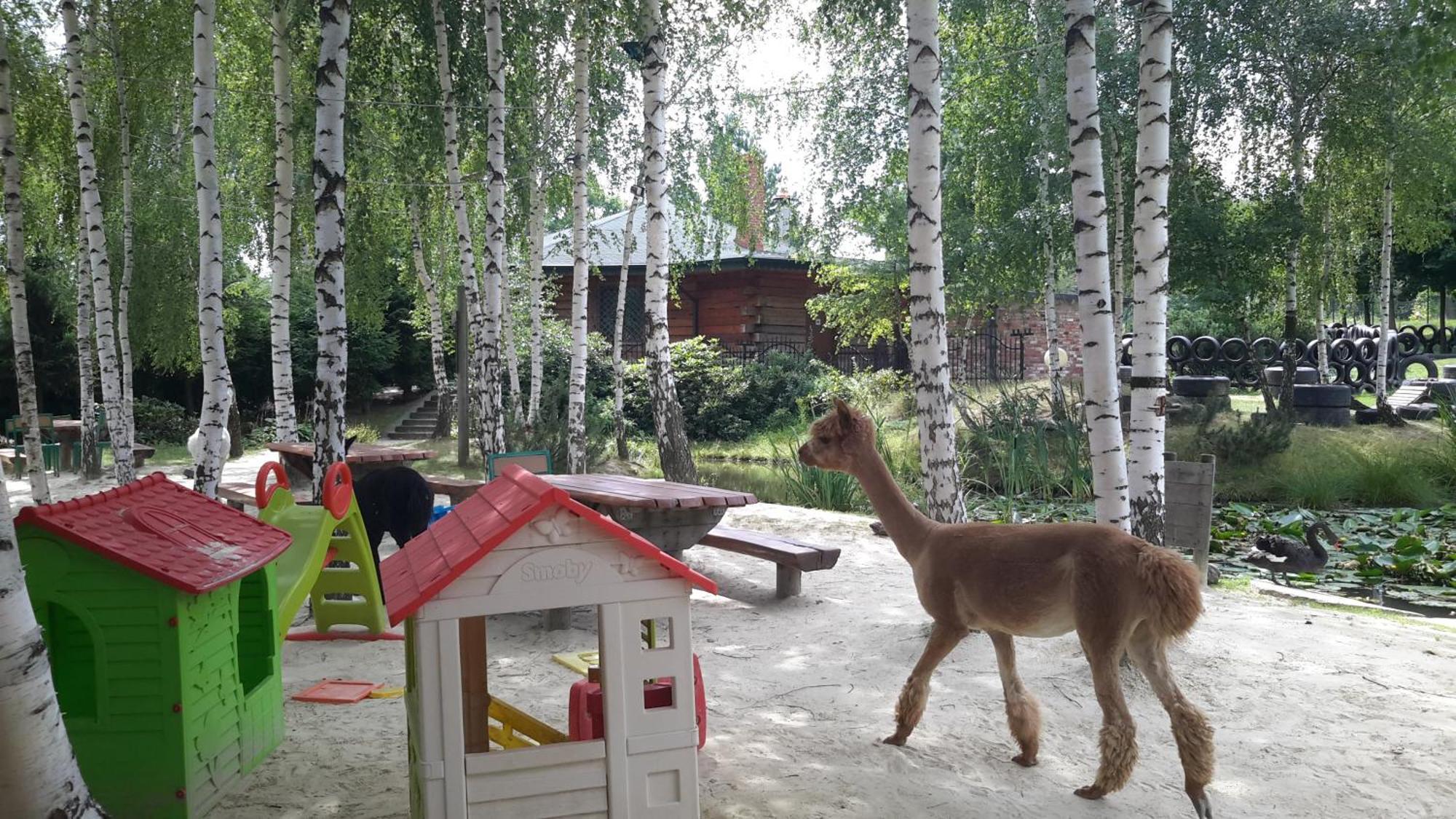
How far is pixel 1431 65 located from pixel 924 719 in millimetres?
3878

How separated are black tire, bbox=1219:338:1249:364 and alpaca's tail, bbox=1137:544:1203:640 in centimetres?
1983

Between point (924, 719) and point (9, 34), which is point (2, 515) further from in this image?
point (9, 34)

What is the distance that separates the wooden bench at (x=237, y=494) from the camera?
8953 millimetres

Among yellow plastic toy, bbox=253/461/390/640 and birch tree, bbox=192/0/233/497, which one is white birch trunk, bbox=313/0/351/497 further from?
birch tree, bbox=192/0/233/497

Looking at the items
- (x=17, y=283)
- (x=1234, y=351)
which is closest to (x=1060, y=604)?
(x=17, y=283)

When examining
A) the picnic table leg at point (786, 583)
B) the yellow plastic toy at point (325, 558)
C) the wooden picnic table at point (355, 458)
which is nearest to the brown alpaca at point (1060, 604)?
the yellow plastic toy at point (325, 558)

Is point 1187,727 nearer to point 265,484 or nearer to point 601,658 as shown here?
point 601,658

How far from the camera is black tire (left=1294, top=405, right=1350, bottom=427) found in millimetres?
15367

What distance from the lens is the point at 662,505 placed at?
5605 mm

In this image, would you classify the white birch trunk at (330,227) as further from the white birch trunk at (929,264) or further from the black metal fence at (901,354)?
the black metal fence at (901,354)

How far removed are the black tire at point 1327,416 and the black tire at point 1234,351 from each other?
5890 mm

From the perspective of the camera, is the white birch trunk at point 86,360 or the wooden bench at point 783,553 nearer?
the wooden bench at point 783,553

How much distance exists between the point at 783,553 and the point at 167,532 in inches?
154

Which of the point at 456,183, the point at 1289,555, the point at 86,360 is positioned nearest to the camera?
the point at 1289,555
